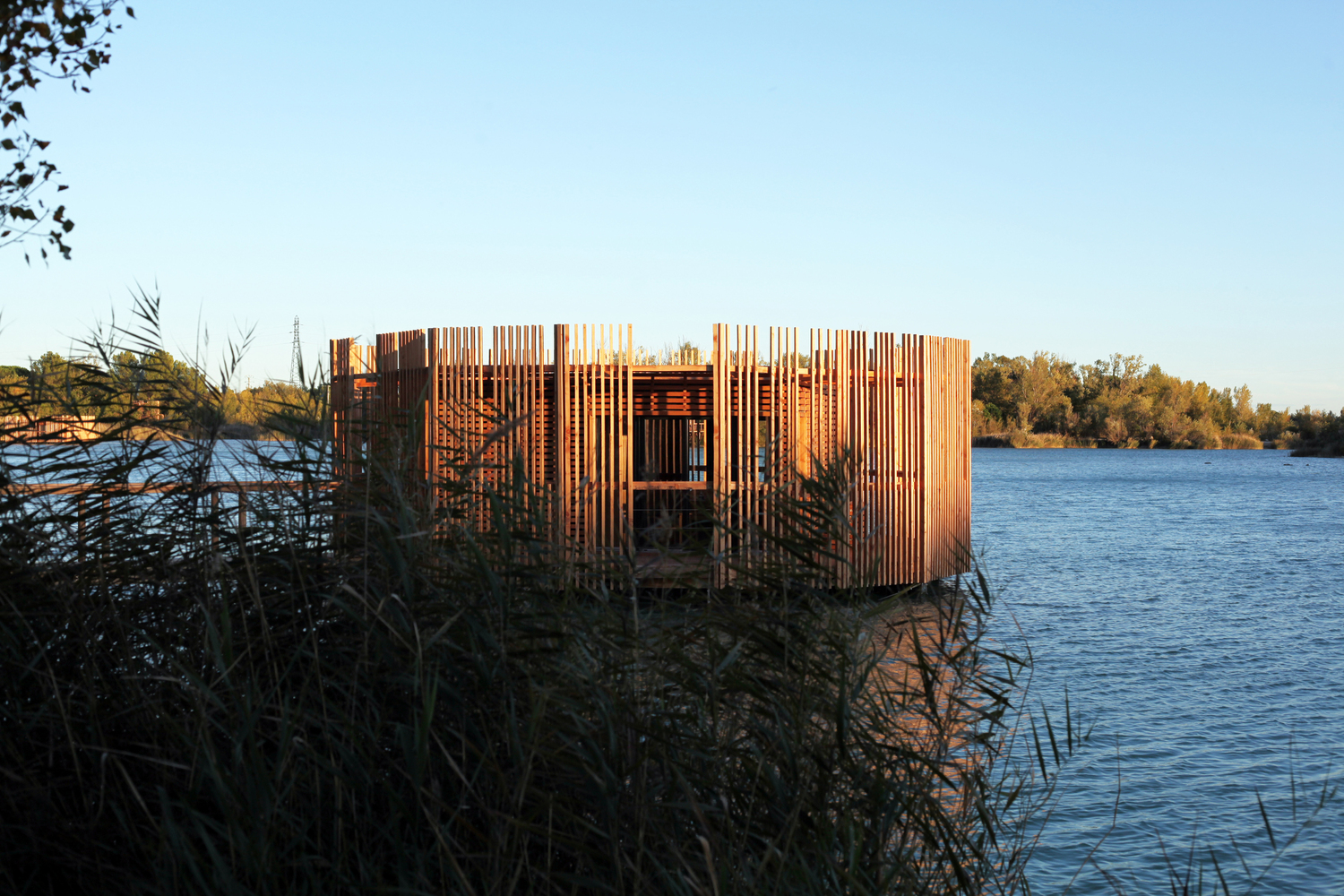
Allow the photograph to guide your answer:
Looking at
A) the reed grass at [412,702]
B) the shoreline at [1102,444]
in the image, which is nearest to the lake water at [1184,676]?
the reed grass at [412,702]

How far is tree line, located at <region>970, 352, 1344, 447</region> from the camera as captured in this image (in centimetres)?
8931

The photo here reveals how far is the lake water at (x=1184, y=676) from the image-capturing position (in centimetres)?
566

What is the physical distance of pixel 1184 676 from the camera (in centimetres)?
977

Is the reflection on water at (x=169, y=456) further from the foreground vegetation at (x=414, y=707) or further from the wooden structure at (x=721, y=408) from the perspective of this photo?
the wooden structure at (x=721, y=408)

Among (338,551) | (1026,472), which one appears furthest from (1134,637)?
(1026,472)

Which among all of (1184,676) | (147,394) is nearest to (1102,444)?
(1184,676)

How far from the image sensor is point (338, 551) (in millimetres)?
3480

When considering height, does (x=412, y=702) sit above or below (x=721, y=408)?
below

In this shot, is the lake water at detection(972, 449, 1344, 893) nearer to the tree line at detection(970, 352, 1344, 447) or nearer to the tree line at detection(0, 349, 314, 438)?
the tree line at detection(0, 349, 314, 438)

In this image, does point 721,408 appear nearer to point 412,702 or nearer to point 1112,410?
point 412,702

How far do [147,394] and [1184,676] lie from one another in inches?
359

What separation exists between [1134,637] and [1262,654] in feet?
4.04

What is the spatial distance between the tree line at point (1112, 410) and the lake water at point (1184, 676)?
64772 mm

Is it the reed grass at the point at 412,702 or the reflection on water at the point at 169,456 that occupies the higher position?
the reflection on water at the point at 169,456
